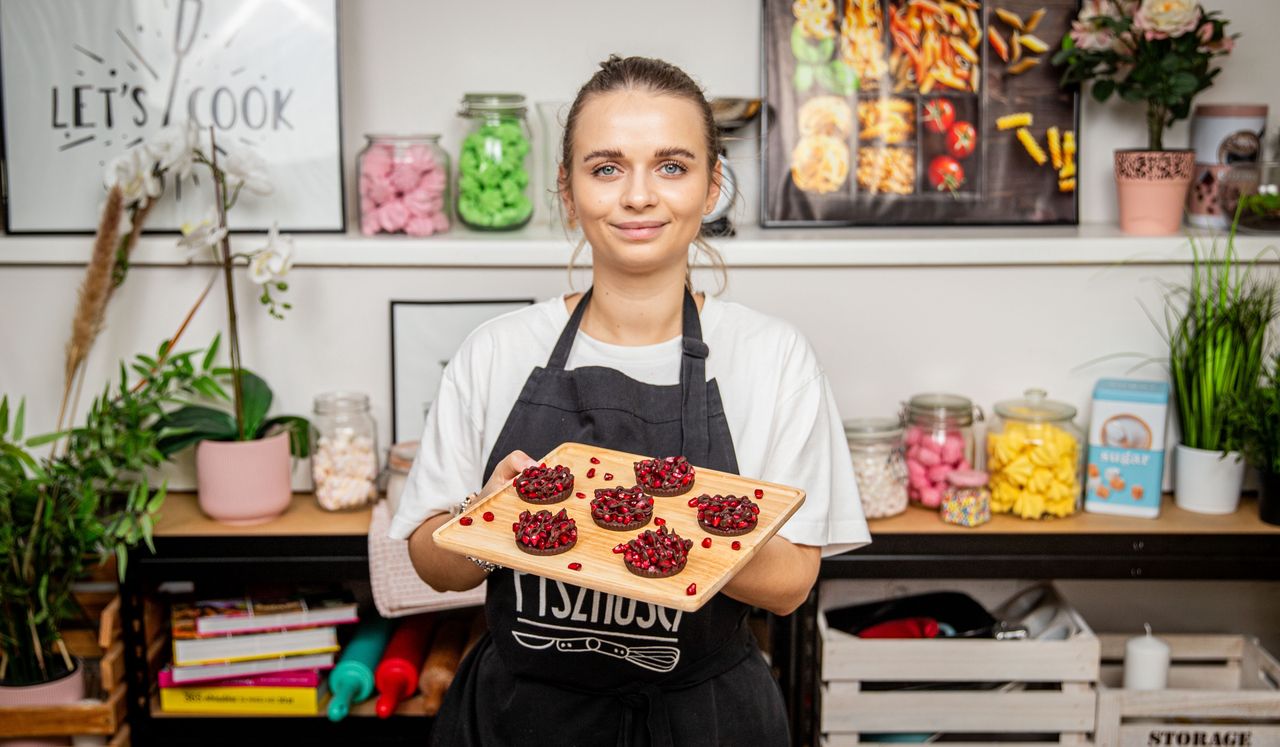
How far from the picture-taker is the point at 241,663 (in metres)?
2.45

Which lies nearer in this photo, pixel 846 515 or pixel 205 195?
pixel 846 515

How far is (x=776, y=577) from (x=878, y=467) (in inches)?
39.1

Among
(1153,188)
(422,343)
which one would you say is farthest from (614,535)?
(1153,188)

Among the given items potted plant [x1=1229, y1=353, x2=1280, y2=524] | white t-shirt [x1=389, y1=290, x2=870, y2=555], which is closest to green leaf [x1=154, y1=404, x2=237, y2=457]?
white t-shirt [x1=389, y1=290, x2=870, y2=555]

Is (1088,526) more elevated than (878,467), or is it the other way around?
(878,467)

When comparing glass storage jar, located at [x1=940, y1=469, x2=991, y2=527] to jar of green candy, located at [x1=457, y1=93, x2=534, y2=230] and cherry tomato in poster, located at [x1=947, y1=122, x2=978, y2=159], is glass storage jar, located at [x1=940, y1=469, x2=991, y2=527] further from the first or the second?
jar of green candy, located at [x1=457, y1=93, x2=534, y2=230]

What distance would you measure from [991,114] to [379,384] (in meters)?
1.41

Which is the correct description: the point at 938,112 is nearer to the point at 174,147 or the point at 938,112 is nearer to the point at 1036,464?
the point at 1036,464

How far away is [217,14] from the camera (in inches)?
99.6

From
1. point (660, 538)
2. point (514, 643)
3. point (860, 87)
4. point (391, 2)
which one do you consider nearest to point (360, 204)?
point (391, 2)

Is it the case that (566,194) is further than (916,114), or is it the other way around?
(916,114)

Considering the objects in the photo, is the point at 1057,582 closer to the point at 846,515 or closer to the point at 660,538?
the point at 846,515

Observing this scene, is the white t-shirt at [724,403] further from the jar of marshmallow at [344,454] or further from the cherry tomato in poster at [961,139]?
the cherry tomato in poster at [961,139]

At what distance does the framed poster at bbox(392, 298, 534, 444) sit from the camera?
2.60 m
